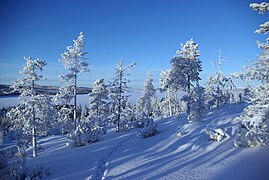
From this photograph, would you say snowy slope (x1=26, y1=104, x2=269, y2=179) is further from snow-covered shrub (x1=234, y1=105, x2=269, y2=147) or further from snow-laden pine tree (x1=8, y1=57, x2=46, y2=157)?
snow-laden pine tree (x1=8, y1=57, x2=46, y2=157)

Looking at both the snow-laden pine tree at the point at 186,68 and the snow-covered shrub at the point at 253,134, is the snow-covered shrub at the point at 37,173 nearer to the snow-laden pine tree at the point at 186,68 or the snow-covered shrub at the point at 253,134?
the snow-covered shrub at the point at 253,134

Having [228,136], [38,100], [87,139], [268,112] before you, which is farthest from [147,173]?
[38,100]

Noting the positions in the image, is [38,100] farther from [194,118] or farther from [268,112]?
[268,112]

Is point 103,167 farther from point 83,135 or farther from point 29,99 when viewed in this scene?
point 29,99

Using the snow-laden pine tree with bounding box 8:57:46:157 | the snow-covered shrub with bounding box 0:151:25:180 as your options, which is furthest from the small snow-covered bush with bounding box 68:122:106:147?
the snow-covered shrub with bounding box 0:151:25:180

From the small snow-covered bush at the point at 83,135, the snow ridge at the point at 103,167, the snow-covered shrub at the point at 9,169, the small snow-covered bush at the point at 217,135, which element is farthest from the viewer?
the small snow-covered bush at the point at 83,135

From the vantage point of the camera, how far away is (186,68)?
33.2 m

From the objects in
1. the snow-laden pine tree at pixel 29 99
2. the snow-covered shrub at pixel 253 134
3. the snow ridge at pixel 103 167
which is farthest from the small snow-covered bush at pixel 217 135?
the snow-laden pine tree at pixel 29 99

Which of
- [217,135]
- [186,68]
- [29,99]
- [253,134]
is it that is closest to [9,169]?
[217,135]

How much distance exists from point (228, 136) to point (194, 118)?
8907 millimetres

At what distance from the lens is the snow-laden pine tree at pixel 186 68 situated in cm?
3350

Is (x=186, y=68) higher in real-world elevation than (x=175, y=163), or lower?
higher

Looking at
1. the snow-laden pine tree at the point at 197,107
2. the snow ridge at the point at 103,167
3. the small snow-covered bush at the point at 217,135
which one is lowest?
the snow ridge at the point at 103,167

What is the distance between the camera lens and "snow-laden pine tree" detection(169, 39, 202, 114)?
3350 centimetres
